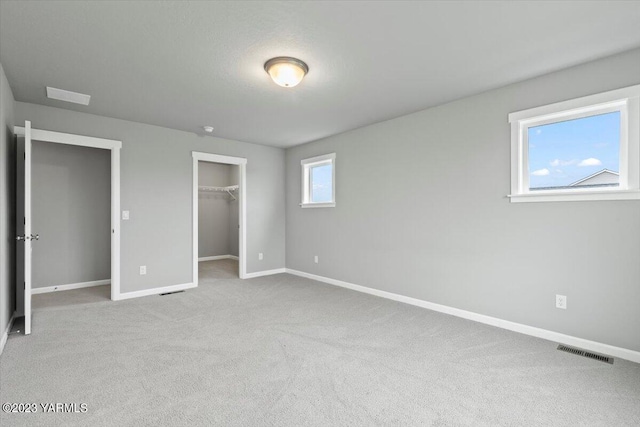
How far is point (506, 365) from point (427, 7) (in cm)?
267

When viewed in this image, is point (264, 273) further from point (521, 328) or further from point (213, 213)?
point (521, 328)

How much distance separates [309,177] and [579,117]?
13.0 ft

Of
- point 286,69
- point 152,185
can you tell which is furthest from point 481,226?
point 152,185

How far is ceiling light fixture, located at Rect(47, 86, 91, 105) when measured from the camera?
331 centimetres

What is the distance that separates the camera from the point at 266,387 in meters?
2.11

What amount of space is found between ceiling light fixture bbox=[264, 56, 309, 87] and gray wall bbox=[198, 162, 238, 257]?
552 centimetres

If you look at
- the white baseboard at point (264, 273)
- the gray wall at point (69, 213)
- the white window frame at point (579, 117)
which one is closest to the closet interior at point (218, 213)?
the white baseboard at point (264, 273)

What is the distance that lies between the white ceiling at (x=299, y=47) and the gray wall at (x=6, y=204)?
25 cm

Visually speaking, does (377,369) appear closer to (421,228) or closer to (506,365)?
(506,365)

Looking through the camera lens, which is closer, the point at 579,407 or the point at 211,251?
the point at 579,407

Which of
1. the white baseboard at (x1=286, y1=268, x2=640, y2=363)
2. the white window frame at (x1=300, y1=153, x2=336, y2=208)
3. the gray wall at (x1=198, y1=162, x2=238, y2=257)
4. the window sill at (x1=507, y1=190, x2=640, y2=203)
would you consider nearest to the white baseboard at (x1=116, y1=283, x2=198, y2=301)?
the white window frame at (x1=300, y1=153, x2=336, y2=208)

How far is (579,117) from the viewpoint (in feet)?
9.08

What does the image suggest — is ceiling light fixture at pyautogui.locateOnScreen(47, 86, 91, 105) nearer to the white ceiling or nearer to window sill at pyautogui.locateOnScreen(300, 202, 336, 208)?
the white ceiling

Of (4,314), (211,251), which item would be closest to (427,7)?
(4,314)
